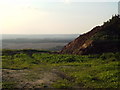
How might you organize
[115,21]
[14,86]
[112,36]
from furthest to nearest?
[115,21] → [112,36] → [14,86]

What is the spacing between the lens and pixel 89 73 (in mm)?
27594

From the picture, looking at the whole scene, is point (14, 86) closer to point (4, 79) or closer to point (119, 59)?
point (4, 79)

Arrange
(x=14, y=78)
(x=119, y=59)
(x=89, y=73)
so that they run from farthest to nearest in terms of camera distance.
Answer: (x=119, y=59), (x=89, y=73), (x=14, y=78)

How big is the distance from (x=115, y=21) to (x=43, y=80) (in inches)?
1069

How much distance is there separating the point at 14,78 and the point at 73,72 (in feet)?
23.8

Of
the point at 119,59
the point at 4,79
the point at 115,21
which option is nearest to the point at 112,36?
the point at 115,21

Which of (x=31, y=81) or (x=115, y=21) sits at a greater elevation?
(x=115, y=21)

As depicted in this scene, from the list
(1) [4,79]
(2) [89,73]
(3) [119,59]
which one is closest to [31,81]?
(1) [4,79]

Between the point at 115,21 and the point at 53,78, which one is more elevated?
the point at 115,21

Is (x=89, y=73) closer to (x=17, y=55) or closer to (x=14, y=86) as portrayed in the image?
(x=14, y=86)

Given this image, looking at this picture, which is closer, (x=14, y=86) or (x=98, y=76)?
(x=14, y=86)

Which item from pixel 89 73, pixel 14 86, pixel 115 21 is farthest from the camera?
pixel 115 21

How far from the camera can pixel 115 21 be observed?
47469 mm

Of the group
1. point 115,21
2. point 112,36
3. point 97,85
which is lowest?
point 97,85
